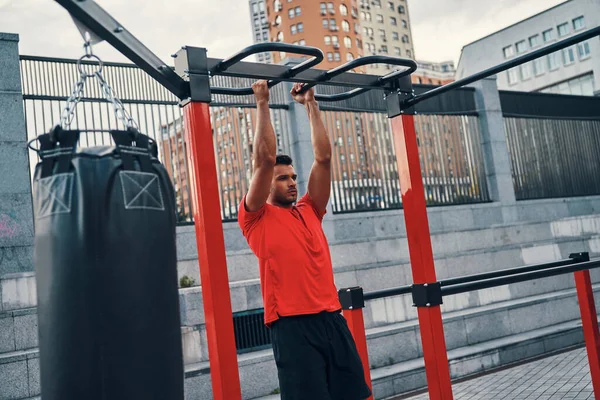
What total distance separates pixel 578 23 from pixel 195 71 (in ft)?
140

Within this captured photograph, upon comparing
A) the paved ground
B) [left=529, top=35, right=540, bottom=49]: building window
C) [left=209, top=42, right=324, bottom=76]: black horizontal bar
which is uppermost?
[left=529, top=35, right=540, bottom=49]: building window

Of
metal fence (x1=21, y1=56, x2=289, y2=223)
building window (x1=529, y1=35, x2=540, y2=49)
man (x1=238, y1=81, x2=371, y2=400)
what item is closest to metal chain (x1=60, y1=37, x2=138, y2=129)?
man (x1=238, y1=81, x2=371, y2=400)

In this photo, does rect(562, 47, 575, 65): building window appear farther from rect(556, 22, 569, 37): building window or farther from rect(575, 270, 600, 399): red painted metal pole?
rect(575, 270, 600, 399): red painted metal pole

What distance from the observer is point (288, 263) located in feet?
10.7

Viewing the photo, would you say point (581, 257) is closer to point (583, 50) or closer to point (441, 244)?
point (441, 244)

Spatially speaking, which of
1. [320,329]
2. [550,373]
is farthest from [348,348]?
[550,373]

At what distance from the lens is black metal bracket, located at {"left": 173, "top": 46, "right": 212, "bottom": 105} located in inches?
121

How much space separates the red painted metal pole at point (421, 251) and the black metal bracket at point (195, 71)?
1.56 meters

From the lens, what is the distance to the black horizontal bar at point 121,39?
98.2 inches

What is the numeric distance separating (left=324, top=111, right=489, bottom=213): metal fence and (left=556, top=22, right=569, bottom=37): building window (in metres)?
32.4

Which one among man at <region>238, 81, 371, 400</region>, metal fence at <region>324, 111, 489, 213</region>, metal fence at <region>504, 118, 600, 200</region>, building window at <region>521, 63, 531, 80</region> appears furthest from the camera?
building window at <region>521, 63, 531, 80</region>

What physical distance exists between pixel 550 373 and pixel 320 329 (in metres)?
→ 4.34

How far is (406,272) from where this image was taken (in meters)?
8.31

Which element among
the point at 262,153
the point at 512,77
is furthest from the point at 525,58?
the point at 512,77
